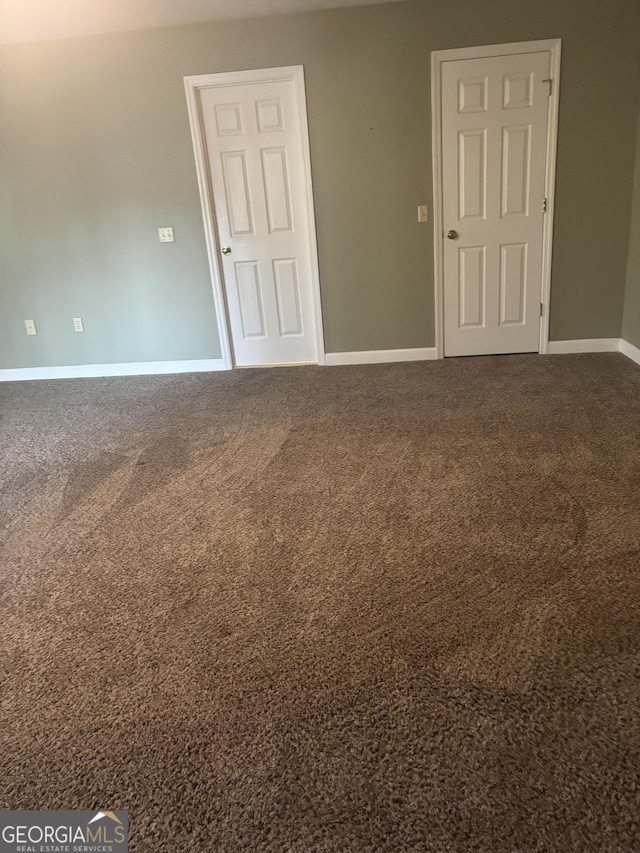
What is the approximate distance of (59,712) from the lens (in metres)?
1.62

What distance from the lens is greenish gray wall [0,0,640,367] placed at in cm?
405

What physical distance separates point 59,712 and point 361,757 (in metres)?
0.82

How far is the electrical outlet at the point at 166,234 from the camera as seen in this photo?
462 cm

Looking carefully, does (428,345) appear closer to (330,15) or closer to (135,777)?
(330,15)

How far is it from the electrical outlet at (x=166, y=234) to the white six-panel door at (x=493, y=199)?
2047 mm

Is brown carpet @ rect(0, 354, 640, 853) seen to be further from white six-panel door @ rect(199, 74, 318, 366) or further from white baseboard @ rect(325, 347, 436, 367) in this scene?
white six-panel door @ rect(199, 74, 318, 366)

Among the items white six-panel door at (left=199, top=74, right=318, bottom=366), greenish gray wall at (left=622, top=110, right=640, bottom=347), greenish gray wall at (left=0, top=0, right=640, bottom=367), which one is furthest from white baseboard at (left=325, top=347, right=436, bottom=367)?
greenish gray wall at (left=622, top=110, right=640, bottom=347)

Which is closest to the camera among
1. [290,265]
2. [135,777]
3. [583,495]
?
[135,777]

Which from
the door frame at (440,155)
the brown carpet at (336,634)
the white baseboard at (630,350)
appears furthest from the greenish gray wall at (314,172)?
the brown carpet at (336,634)

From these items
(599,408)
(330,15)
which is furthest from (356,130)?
(599,408)

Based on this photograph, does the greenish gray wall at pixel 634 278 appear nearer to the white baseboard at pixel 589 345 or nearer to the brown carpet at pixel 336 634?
the white baseboard at pixel 589 345

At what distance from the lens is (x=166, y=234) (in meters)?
4.63

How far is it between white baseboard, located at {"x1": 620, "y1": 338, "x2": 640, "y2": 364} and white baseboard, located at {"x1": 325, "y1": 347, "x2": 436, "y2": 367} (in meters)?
1.39

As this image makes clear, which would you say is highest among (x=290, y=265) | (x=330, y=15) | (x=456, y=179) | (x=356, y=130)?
(x=330, y=15)
